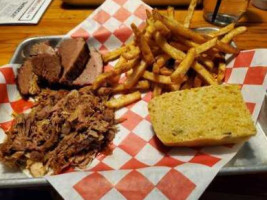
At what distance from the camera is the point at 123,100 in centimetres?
172

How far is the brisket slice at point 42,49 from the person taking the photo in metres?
1.94

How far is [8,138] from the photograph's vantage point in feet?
4.82

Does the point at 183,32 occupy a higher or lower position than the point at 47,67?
higher

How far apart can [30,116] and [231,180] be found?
3.49 feet

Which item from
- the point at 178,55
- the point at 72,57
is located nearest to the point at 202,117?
the point at 178,55

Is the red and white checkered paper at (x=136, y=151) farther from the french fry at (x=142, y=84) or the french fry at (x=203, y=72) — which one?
the french fry at (x=203, y=72)

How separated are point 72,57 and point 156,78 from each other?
1.74 ft

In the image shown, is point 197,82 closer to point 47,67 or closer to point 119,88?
point 119,88

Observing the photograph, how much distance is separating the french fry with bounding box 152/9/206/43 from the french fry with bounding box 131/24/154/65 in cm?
12

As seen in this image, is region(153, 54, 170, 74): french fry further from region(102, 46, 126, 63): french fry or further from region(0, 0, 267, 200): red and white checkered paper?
region(102, 46, 126, 63): french fry

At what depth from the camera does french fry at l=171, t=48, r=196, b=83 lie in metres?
1.52

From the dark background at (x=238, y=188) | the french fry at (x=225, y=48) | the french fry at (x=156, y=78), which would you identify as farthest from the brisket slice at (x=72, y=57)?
the french fry at (x=225, y=48)

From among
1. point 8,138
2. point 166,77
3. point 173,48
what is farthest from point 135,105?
point 8,138

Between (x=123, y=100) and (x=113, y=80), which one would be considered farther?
(x=113, y=80)
